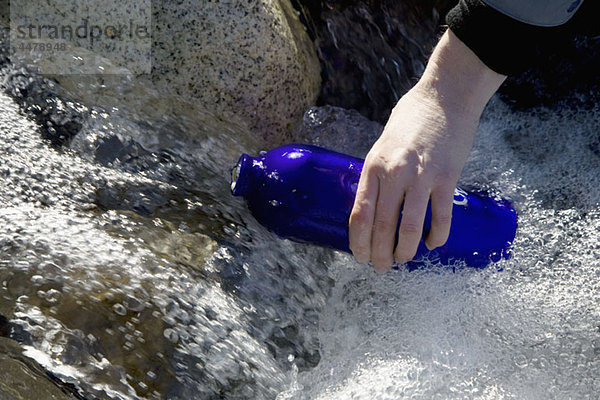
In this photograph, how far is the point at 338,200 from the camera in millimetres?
1307

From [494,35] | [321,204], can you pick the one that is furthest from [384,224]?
[494,35]

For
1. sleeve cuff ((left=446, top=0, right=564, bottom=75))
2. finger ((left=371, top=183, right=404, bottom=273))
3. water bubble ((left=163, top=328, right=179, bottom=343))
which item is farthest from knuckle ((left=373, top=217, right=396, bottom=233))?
water bubble ((left=163, top=328, right=179, bottom=343))

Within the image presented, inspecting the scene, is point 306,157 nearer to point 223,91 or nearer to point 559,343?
point 223,91

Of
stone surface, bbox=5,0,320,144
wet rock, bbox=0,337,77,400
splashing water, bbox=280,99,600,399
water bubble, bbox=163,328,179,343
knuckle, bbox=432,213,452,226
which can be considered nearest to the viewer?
wet rock, bbox=0,337,77,400

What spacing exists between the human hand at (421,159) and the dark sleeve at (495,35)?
0.02 m

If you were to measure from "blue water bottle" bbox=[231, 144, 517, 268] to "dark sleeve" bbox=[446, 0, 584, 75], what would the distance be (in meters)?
0.37

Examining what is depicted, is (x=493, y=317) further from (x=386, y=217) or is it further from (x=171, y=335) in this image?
(x=171, y=335)

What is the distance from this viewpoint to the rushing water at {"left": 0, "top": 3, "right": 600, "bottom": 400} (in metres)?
1.15

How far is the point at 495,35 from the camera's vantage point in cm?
106

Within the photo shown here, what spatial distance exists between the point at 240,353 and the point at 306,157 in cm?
46

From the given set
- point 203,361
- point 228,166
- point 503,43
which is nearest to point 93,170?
point 228,166

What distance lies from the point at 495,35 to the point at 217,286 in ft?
2.55

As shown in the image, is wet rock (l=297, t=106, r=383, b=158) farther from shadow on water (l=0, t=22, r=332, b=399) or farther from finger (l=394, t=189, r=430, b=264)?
finger (l=394, t=189, r=430, b=264)

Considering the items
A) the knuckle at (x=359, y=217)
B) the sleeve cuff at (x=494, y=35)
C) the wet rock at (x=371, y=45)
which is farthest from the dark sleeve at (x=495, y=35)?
the wet rock at (x=371, y=45)
